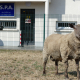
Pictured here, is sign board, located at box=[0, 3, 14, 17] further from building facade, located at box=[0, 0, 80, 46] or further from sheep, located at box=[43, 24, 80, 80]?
sheep, located at box=[43, 24, 80, 80]

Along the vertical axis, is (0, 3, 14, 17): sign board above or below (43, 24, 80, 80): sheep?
above

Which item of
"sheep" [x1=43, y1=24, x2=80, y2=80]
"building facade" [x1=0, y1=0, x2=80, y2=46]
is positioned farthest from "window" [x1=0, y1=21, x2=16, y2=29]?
"sheep" [x1=43, y1=24, x2=80, y2=80]

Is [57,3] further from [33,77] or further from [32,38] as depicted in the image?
[33,77]

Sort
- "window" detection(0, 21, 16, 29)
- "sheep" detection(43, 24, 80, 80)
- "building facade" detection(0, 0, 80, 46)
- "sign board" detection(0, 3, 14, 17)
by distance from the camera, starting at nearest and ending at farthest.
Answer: "sheep" detection(43, 24, 80, 80), "building facade" detection(0, 0, 80, 46), "window" detection(0, 21, 16, 29), "sign board" detection(0, 3, 14, 17)

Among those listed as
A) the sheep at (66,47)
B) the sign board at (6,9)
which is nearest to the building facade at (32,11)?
the sign board at (6,9)

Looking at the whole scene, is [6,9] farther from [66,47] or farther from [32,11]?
[66,47]

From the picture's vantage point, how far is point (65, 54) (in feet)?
18.5

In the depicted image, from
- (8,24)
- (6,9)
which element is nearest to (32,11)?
(6,9)

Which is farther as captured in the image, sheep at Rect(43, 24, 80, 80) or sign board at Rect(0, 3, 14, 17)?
sign board at Rect(0, 3, 14, 17)

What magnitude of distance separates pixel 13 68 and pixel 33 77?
1.51 m

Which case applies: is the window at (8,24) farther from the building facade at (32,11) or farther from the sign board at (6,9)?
the sign board at (6,9)

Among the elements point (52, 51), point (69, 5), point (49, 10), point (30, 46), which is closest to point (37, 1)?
point (49, 10)

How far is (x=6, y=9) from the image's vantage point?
1506 cm

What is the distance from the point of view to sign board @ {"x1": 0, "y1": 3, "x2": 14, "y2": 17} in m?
15.0
